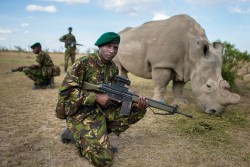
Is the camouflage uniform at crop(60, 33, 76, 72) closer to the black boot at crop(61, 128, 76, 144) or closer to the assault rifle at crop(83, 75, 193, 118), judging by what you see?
the black boot at crop(61, 128, 76, 144)

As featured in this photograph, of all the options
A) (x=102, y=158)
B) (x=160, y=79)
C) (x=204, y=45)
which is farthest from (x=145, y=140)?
(x=204, y=45)

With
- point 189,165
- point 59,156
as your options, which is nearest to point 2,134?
point 59,156

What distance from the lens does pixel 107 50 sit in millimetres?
3688

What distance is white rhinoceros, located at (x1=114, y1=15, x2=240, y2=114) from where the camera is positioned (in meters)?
5.69

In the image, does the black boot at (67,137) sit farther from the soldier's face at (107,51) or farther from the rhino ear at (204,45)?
the rhino ear at (204,45)

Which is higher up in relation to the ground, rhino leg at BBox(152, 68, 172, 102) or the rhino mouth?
rhino leg at BBox(152, 68, 172, 102)

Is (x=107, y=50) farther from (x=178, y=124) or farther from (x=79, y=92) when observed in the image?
(x=178, y=124)

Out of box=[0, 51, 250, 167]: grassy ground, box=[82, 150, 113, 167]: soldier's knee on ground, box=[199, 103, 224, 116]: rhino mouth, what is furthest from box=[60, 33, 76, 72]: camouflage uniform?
box=[82, 150, 113, 167]: soldier's knee on ground

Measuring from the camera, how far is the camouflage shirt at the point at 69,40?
13.4 meters

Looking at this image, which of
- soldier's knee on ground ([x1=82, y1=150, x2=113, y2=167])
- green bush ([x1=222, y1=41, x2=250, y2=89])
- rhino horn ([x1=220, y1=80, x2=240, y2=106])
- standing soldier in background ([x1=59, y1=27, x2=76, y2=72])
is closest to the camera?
soldier's knee on ground ([x1=82, y1=150, x2=113, y2=167])

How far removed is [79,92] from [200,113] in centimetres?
369

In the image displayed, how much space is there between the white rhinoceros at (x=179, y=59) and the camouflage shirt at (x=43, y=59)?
215cm

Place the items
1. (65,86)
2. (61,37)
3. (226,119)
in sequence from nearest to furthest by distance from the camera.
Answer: (65,86)
(226,119)
(61,37)

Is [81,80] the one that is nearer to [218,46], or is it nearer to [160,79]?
[160,79]
